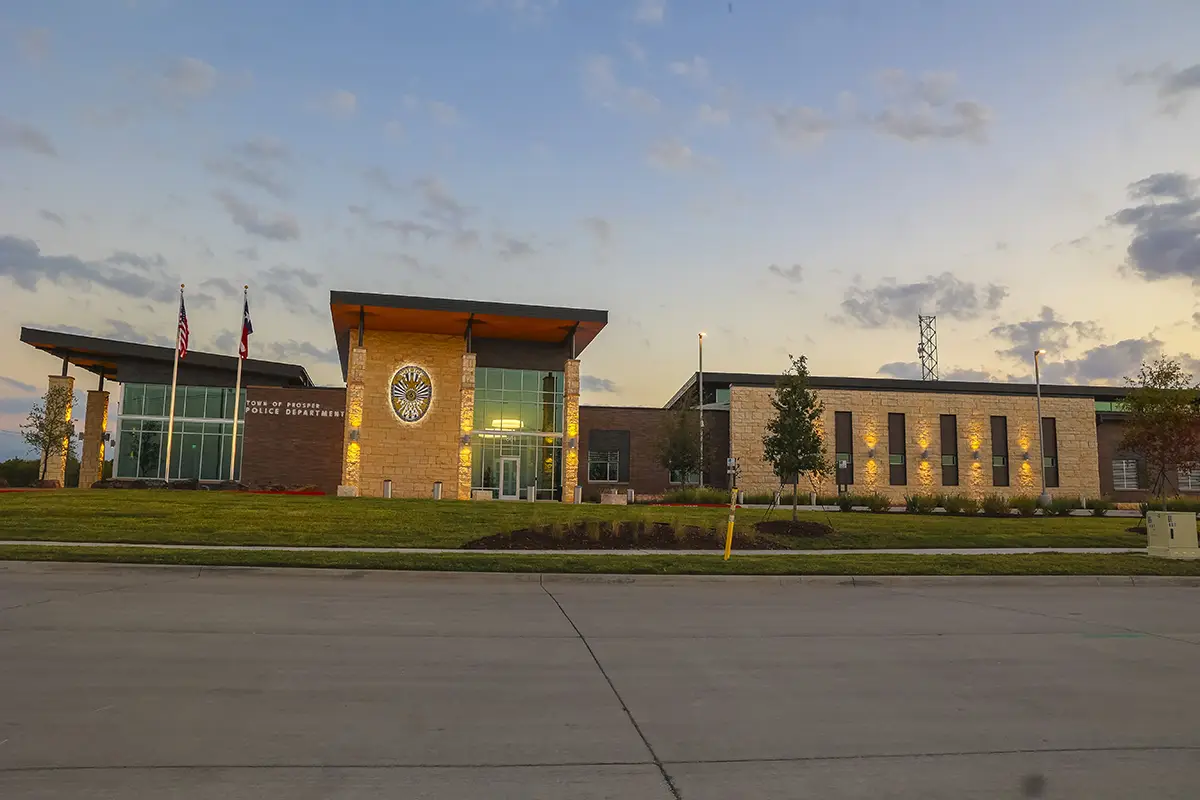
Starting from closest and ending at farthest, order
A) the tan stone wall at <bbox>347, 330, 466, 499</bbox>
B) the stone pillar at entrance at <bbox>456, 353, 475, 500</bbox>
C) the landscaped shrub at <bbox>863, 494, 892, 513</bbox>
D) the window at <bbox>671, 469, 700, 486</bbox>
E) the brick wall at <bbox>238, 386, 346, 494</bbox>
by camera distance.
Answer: the landscaped shrub at <bbox>863, 494, 892, 513</bbox>, the stone pillar at entrance at <bbox>456, 353, 475, 500</bbox>, the tan stone wall at <bbox>347, 330, 466, 499</bbox>, the brick wall at <bbox>238, 386, 346, 494</bbox>, the window at <bbox>671, 469, 700, 486</bbox>

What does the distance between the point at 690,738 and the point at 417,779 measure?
1.80m

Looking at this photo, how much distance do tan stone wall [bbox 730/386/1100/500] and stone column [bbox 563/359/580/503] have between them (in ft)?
42.9

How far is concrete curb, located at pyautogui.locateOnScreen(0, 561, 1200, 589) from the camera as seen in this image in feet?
45.5

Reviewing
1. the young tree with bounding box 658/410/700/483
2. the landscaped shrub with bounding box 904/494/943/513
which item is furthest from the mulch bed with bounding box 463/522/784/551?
the young tree with bounding box 658/410/700/483

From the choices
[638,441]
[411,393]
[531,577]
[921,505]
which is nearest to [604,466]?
[638,441]

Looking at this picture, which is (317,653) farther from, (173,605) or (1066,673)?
(1066,673)

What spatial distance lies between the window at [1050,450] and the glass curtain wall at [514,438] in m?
35.6

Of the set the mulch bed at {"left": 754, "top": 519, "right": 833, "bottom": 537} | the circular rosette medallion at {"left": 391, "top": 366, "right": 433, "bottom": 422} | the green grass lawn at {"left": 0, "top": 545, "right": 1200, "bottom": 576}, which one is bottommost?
the green grass lawn at {"left": 0, "top": 545, "right": 1200, "bottom": 576}

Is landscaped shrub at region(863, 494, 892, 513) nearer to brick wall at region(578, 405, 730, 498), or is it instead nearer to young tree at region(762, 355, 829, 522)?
young tree at region(762, 355, 829, 522)

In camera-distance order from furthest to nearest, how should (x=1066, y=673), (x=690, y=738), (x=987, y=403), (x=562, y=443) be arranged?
(x=987, y=403) → (x=562, y=443) → (x=1066, y=673) → (x=690, y=738)

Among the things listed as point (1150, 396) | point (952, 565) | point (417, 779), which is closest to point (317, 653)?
point (417, 779)

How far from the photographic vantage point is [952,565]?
55.3 ft

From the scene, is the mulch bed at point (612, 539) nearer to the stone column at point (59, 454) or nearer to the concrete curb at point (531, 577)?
the concrete curb at point (531, 577)

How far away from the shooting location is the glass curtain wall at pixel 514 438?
1901 inches
